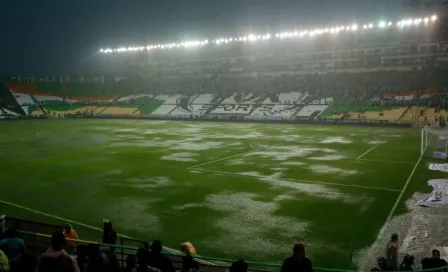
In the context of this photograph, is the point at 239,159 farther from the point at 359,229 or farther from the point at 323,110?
the point at 323,110

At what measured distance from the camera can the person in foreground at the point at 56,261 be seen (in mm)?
5969

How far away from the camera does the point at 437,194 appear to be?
18766mm

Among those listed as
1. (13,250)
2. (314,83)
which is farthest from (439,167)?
(314,83)

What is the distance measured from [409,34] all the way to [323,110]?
2152cm

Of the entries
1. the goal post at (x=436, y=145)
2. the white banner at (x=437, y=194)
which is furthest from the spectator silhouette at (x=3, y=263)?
the goal post at (x=436, y=145)

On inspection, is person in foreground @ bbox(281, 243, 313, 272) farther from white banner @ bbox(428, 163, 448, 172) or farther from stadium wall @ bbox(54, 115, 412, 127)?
stadium wall @ bbox(54, 115, 412, 127)

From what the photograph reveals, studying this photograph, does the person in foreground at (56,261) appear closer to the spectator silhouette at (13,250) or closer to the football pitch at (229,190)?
the spectator silhouette at (13,250)

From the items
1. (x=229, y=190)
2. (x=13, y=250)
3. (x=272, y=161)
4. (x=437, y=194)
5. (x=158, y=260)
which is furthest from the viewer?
(x=272, y=161)

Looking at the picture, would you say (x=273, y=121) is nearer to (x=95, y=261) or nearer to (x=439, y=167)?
(x=439, y=167)

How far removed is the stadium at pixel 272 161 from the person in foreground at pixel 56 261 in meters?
2.61

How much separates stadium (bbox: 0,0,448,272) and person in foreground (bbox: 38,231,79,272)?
2.61 meters

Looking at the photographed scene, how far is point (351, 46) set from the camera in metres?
74.6

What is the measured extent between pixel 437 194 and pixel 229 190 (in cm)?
975

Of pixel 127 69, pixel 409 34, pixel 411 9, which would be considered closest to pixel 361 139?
pixel 409 34
